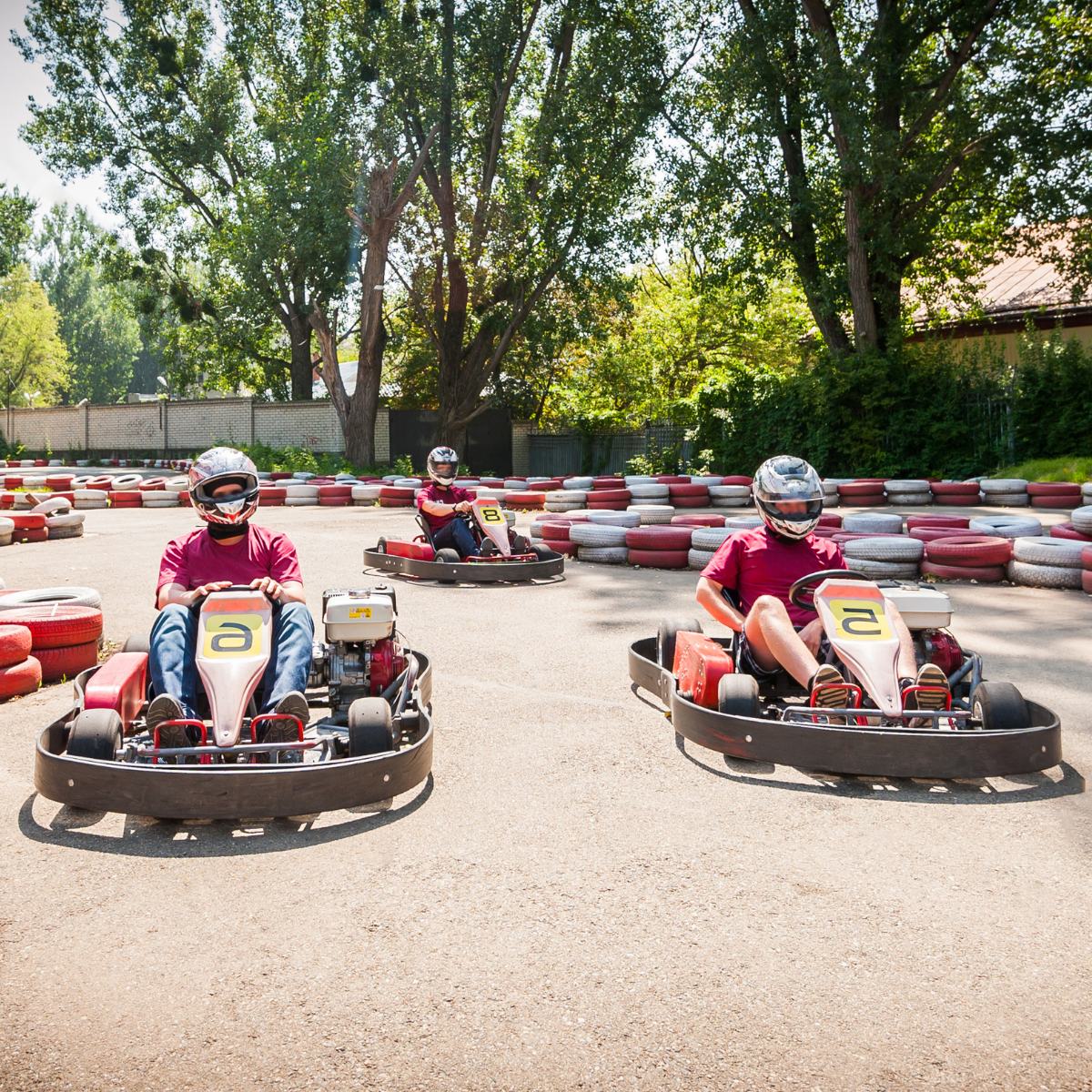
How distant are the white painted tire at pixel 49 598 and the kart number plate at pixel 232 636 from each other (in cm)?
207

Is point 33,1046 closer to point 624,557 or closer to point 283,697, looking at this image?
point 283,697

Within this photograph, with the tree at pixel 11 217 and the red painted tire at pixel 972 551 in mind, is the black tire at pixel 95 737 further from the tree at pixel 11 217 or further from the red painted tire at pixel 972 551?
the tree at pixel 11 217

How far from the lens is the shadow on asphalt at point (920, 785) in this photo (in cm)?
357

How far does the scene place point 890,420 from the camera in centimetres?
1895

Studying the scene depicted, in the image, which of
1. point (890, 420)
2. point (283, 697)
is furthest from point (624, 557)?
point (890, 420)

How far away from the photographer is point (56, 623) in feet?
17.0

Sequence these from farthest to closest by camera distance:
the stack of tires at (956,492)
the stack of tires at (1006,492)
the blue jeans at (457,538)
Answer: the stack of tires at (956,492)
the stack of tires at (1006,492)
the blue jeans at (457,538)

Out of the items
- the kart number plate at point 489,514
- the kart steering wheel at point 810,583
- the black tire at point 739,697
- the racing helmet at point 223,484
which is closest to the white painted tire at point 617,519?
the kart number plate at point 489,514

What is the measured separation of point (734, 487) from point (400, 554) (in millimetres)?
7888

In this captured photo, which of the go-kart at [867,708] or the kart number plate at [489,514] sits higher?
the kart number plate at [489,514]

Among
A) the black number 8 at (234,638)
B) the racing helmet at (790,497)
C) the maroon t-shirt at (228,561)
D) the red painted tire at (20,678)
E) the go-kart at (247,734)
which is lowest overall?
the red painted tire at (20,678)

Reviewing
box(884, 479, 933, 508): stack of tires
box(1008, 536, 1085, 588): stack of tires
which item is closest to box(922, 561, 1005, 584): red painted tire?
box(1008, 536, 1085, 588): stack of tires

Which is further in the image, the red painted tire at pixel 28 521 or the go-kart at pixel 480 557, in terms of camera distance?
the red painted tire at pixel 28 521

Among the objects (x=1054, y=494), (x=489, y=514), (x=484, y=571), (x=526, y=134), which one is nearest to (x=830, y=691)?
(x=484, y=571)
